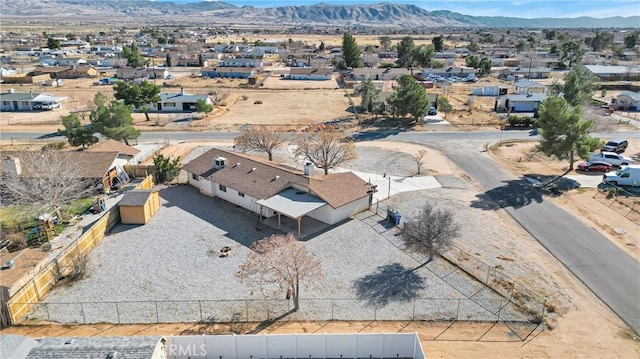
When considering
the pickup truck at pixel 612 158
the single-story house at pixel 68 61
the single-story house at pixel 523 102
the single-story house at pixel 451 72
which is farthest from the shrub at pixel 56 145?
the single-story house at pixel 68 61

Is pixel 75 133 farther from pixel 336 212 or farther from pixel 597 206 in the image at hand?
pixel 597 206

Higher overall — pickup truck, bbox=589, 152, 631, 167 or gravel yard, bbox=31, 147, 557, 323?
pickup truck, bbox=589, 152, 631, 167

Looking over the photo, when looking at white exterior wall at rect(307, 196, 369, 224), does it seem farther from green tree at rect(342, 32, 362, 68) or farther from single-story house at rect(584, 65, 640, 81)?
green tree at rect(342, 32, 362, 68)

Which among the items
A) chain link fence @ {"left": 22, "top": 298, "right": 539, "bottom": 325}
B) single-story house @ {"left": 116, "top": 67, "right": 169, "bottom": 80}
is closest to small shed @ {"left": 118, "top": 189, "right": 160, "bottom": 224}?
chain link fence @ {"left": 22, "top": 298, "right": 539, "bottom": 325}

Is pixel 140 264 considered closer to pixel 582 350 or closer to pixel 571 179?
pixel 582 350

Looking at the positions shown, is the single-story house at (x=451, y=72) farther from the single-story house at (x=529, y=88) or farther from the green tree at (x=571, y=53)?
the green tree at (x=571, y=53)

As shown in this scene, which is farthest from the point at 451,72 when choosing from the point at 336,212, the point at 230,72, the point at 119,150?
the point at 336,212
